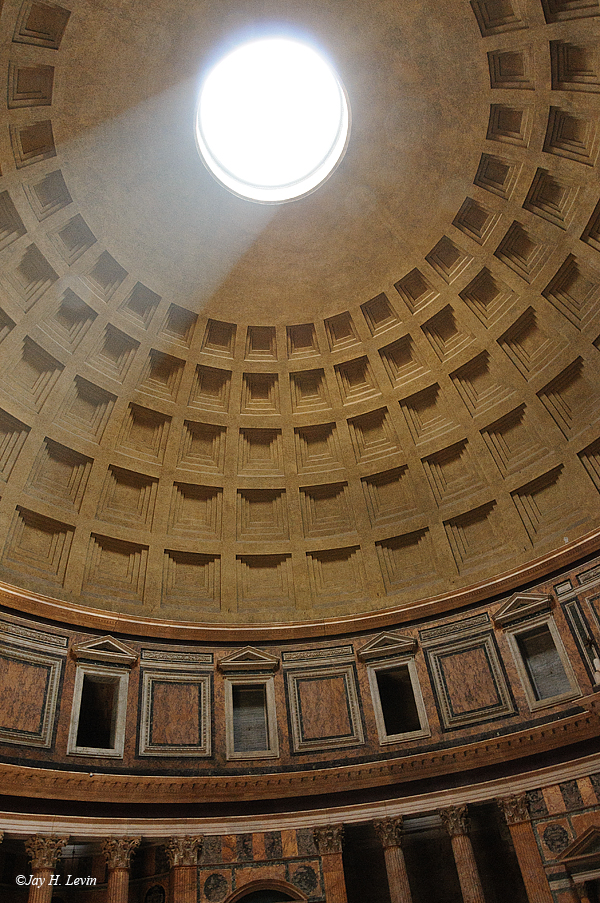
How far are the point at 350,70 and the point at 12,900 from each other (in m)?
23.5

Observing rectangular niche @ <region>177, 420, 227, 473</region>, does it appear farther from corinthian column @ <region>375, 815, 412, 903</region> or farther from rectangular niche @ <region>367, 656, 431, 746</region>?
corinthian column @ <region>375, 815, 412, 903</region>

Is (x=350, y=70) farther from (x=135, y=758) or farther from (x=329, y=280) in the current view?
(x=135, y=758)

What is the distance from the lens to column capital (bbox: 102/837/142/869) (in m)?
17.0

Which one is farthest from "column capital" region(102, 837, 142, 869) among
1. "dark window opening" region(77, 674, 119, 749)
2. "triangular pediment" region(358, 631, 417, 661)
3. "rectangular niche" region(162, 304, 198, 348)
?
"rectangular niche" region(162, 304, 198, 348)

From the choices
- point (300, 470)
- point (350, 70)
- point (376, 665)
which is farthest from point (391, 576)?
point (350, 70)

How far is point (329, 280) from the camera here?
23.5m

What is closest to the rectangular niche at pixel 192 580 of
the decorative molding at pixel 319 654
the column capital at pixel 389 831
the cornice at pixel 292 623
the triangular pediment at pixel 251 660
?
the cornice at pixel 292 623

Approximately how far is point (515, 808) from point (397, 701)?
4.53 metres

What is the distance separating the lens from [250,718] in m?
20.7

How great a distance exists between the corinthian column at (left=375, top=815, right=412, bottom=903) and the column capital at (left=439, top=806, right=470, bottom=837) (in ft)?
3.86

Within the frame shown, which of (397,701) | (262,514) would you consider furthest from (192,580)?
(397,701)

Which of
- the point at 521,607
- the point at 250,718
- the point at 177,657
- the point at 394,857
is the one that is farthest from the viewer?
the point at 177,657

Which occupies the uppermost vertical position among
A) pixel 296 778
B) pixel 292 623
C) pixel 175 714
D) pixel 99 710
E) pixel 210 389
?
pixel 210 389

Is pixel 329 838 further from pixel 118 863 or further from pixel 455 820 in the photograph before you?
pixel 118 863
